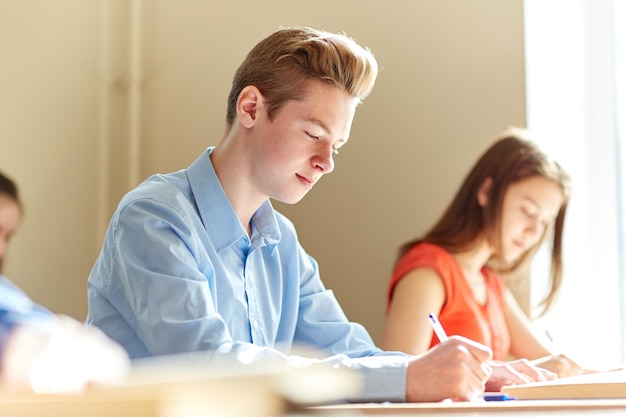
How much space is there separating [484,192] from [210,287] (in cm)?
96

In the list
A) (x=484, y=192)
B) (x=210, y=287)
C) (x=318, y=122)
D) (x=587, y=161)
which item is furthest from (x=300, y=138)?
(x=587, y=161)

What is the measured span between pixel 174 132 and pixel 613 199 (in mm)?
1194

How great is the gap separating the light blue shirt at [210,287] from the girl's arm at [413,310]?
261 millimetres

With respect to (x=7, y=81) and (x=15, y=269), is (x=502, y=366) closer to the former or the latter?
(x=15, y=269)

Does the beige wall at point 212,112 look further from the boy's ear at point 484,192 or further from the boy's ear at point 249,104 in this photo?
the boy's ear at point 249,104

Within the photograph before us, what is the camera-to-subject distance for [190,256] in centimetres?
117

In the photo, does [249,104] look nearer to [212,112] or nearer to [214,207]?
[214,207]

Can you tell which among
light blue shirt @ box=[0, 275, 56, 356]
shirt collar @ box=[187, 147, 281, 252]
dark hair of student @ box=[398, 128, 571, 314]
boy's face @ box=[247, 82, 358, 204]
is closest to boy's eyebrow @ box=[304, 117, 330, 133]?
boy's face @ box=[247, 82, 358, 204]

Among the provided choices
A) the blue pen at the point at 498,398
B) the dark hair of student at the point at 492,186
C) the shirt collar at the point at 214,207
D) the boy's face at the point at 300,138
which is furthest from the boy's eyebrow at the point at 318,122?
the dark hair of student at the point at 492,186

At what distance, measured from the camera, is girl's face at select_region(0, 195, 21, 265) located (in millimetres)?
1437

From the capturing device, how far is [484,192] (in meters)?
2.03

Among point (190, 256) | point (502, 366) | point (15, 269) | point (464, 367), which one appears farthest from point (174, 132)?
point (464, 367)

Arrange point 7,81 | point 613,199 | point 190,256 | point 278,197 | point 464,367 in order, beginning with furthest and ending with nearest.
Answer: point 613,199 < point 7,81 < point 278,197 < point 190,256 < point 464,367

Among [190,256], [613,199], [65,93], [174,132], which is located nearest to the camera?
[190,256]
